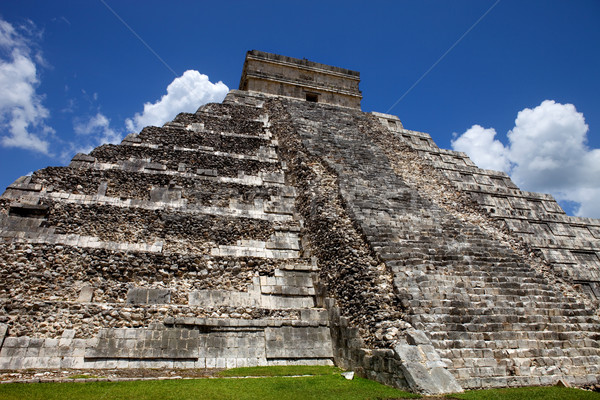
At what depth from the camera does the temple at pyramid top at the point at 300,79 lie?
71.9 ft

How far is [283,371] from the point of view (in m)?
8.23

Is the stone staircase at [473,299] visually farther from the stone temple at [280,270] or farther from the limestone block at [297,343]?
the limestone block at [297,343]

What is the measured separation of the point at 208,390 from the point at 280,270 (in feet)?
15.0

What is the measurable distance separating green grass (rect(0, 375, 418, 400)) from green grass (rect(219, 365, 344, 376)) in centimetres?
72

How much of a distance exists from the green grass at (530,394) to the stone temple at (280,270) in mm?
329

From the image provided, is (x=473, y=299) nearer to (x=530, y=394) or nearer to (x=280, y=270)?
(x=530, y=394)

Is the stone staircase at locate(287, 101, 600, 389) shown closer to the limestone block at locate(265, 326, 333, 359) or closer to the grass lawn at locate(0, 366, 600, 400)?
the grass lawn at locate(0, 366, 600, 400)

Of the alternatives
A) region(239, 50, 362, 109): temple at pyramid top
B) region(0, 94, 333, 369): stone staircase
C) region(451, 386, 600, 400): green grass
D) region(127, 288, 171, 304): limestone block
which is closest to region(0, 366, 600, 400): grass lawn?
region(451, 386, 600, 400): green grass

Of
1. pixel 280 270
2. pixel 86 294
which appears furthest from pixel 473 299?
pixel 86 294

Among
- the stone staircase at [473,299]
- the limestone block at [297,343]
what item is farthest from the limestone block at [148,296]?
the stone staircase at [473,299]

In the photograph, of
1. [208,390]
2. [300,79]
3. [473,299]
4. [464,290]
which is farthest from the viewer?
[300,79]

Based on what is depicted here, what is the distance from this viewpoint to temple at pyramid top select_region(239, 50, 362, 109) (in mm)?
21906

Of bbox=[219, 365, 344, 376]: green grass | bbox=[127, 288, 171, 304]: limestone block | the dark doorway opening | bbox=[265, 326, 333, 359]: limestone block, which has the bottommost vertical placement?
bbox=[219, 365, 344, 376]: green grass

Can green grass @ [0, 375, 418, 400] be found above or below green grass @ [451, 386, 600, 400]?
above
